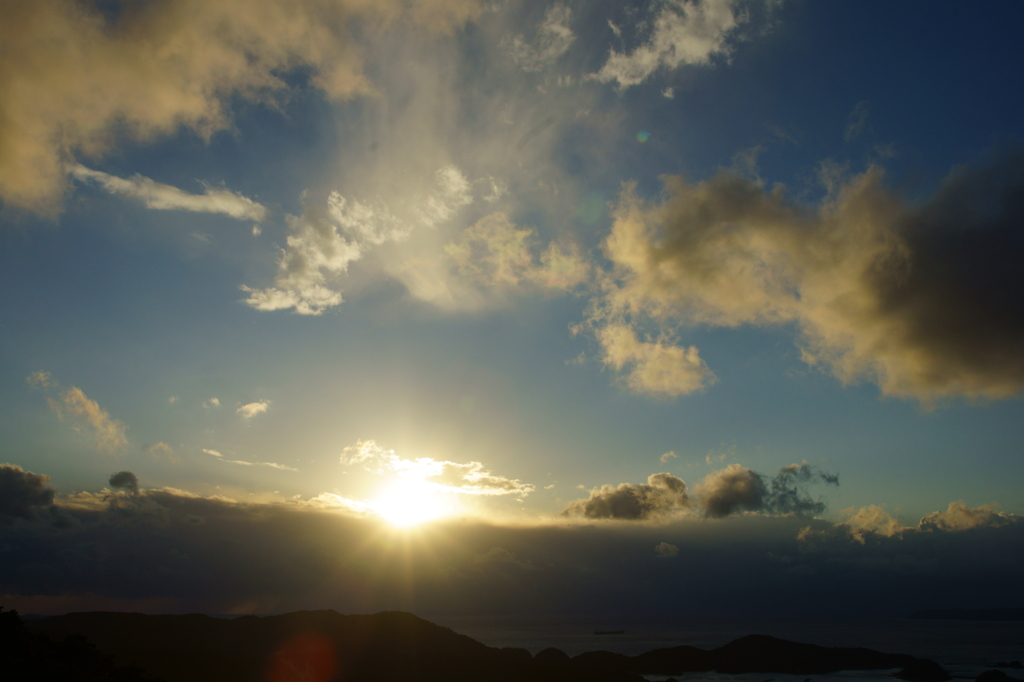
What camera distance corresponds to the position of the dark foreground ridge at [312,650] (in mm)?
76125

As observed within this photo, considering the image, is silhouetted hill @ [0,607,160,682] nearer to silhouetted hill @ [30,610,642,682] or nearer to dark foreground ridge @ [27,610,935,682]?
dark foreground ridge @ [27,610,935,682]

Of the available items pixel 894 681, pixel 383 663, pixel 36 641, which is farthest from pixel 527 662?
pixel 894 681

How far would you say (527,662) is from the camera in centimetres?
8738

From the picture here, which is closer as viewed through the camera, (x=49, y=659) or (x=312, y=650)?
(x=49, y=659)

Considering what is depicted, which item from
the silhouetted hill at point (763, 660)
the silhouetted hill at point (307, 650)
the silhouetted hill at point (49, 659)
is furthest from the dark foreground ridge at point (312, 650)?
the silhouetted hill at point (49, 659)

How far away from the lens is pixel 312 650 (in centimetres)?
9025

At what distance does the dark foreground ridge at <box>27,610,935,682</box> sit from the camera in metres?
76.1

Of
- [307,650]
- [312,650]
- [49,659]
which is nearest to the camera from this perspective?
[49,659]

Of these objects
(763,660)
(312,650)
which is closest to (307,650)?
(312,650)

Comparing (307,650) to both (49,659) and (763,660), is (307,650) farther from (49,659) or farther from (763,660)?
A: (763,660)

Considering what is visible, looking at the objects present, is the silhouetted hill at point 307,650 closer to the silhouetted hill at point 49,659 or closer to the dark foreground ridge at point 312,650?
the dark foreground ridge at point 312,650

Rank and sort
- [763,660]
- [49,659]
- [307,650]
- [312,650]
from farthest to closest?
[763,660]
[307,650]
[312,650]
[49,659]

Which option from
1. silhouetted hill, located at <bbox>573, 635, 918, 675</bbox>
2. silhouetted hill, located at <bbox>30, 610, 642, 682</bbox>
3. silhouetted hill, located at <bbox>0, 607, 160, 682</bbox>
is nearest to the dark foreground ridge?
silhouetted hill, located at <bbox>30, 610, 642, 682</bbox>

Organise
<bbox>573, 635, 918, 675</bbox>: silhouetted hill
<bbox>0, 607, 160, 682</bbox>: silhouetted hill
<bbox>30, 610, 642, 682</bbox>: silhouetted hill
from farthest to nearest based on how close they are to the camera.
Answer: <bbox>573, 635, 918, 675</bbox>: silhouetted hill < <bbox>30, 610, 642, 682</bbox>: silhouetted hill < <bbox>0, 607, 160, 682</bbox>: silhouetted hill
